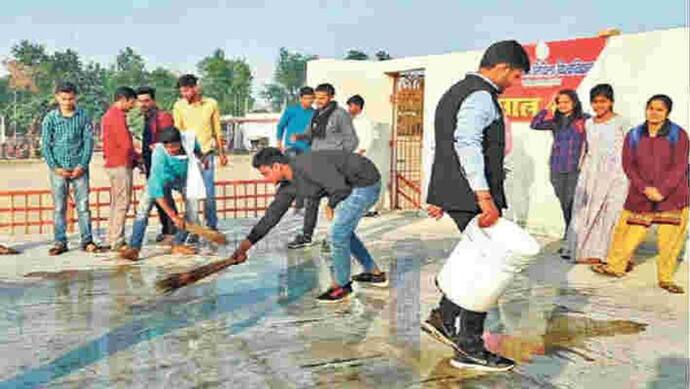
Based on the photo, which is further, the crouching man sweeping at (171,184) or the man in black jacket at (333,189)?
the crouching man sweeping at (171,184)

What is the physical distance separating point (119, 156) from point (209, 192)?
95 cm

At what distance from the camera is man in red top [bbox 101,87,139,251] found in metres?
7.62

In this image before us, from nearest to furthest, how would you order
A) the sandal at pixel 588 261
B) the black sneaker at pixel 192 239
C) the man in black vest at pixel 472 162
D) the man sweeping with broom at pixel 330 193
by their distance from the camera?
the man in black vest at pixel 472 162 < the man sweeping with broom at pixel 330 193 < the sandal at pixel 588 261 < the black sneaker at pixel 192 239

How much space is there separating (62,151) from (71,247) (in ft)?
3.62

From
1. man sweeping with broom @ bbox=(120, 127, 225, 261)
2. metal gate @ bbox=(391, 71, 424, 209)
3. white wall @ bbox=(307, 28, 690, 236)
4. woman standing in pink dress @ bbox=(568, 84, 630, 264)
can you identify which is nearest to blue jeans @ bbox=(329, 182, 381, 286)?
man sweeping with broom @ bbox=(120, 127, 225, 261)

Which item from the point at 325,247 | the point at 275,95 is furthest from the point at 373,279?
the point at 275,95

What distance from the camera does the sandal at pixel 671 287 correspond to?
20.1 feet

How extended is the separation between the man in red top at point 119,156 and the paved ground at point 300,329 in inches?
21.9

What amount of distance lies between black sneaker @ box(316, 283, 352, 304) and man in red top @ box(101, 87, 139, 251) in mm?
Answer: 2977

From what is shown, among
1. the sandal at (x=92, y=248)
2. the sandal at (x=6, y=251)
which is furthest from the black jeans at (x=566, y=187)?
the sandal at (x=6, y=251)

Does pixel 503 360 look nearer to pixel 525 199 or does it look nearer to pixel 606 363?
pixel 606 363

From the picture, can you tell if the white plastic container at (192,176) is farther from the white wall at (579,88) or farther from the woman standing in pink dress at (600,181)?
the white wall at (579,88)

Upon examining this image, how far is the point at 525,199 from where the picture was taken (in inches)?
370

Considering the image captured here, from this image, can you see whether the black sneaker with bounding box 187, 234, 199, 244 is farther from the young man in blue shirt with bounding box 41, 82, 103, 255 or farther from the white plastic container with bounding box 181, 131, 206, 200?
the young man in blue shirt with bounding box 41, 82, 103, 255
